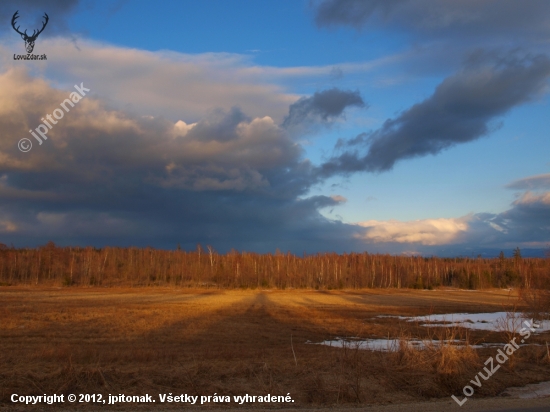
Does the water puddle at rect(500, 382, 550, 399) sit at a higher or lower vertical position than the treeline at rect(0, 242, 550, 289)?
higher

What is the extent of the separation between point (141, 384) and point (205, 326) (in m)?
23.1

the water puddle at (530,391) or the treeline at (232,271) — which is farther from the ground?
the water puddle at (530,391)

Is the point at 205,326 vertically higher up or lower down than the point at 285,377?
lower down

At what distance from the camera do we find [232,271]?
440 ft

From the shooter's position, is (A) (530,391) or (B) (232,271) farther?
(B) (232,271)

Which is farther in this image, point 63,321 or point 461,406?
point 63,321

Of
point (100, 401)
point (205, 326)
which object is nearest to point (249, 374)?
point (100, 401)

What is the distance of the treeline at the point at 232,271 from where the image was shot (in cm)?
12350

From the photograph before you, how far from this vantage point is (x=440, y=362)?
1244 cm

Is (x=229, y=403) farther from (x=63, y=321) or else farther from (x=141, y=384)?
(x=63, y=321)

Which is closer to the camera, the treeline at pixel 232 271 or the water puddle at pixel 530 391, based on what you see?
the water puddle at pixel 530 391

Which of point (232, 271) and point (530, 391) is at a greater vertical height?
point (530, 391)

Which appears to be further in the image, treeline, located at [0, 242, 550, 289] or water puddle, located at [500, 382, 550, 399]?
treeline, located at [0, 242, 550, 289]

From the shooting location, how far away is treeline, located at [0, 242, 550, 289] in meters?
124
